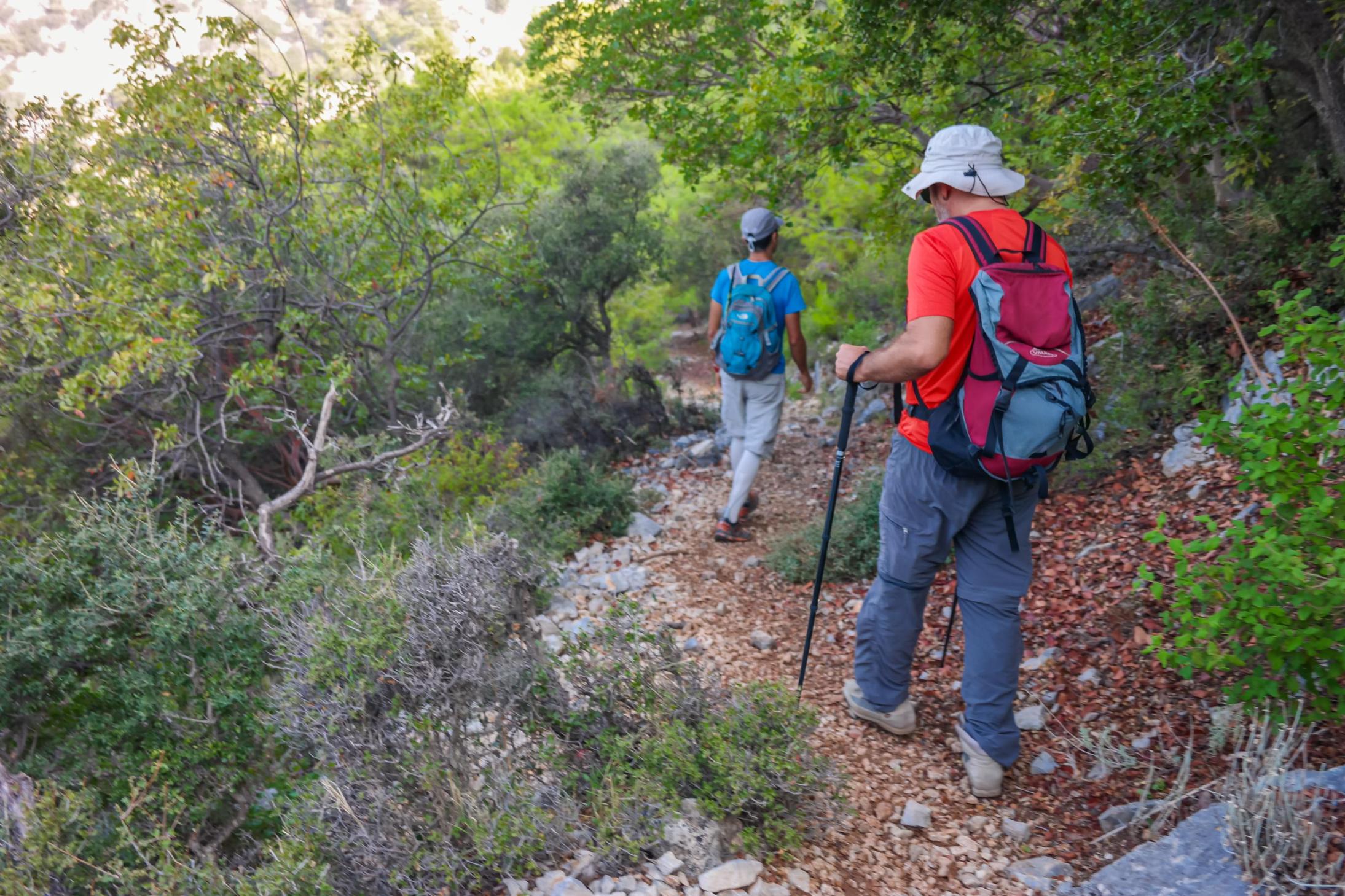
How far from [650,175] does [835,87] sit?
5.46m

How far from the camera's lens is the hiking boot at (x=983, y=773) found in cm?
290

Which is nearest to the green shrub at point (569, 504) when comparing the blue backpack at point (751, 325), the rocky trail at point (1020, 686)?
the rocky trail at point (1020, 686)

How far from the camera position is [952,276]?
2594 mm

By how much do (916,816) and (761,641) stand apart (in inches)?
57.6

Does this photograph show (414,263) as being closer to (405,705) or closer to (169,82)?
(169,82)

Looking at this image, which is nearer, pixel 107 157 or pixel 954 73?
pixel 954 73

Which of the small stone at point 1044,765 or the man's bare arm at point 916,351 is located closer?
the man's bare arm at point 916,351

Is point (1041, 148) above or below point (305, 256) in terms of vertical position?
above

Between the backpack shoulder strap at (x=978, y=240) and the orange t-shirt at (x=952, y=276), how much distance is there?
0.01m

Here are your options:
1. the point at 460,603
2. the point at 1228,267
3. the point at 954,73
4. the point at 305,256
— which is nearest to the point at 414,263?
the point at 305,256

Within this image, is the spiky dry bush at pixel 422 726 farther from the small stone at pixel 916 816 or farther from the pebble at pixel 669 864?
the small stone at pixel 916 816

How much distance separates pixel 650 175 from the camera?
10133mm

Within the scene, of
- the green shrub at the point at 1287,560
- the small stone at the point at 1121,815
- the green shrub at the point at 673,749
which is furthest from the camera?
the small stone at the point at 1121,815

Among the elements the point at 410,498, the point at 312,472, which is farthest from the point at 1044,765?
the point at 410,498
